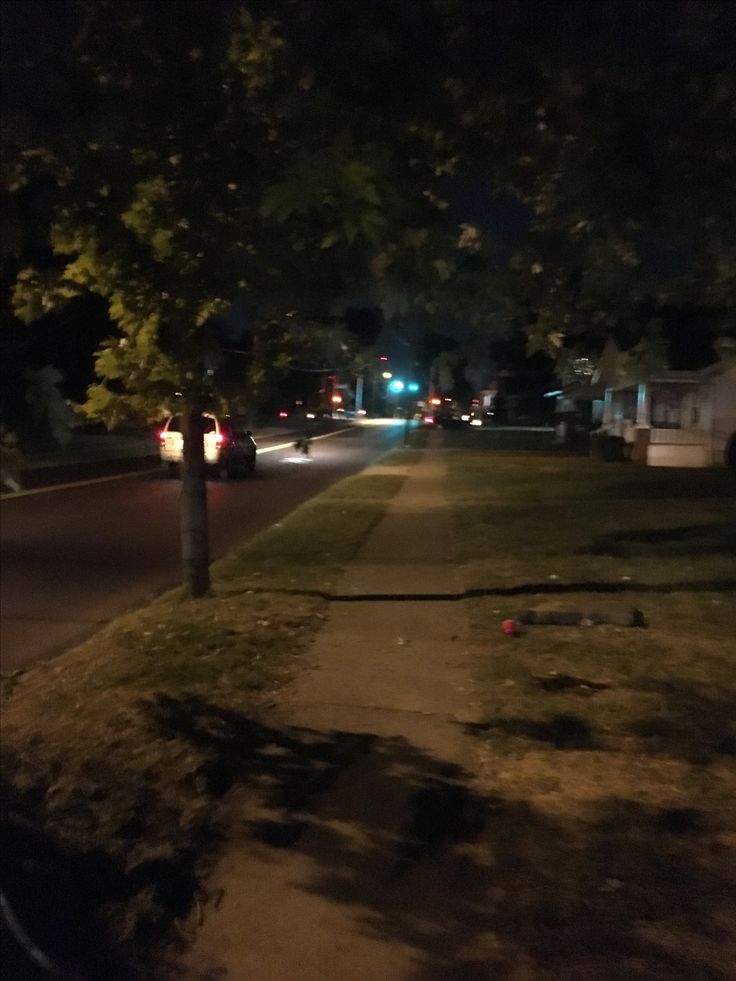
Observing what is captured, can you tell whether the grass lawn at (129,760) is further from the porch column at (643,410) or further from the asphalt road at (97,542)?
the porch column at (643,410)

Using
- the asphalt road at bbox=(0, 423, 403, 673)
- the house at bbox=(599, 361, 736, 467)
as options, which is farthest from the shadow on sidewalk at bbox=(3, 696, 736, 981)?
the house at bbox=(599, 361, 736, 467)

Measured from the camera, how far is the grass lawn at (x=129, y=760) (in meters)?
4.45

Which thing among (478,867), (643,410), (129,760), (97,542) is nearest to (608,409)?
(643,410)

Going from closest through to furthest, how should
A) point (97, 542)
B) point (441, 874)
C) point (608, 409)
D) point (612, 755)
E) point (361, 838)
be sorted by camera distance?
point (441, 874) < point (361, 838) < point (612, 755) < point (97, 542) < point (608, 409)

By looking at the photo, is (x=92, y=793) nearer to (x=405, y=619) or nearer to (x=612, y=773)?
(x=612, y=773)

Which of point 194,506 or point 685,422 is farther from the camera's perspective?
point 685,422

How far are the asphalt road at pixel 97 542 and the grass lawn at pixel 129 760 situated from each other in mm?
760

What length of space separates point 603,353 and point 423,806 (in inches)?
231

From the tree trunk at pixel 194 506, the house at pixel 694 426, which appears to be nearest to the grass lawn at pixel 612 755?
the tree trunk at pixel 194 506

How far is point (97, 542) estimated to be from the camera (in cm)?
1586

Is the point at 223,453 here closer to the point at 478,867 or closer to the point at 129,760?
the point at 129,760

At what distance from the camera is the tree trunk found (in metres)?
9.73

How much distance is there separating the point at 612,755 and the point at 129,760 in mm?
2547

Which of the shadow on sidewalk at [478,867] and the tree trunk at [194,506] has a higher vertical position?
the tree trunk at [194,506]
